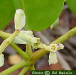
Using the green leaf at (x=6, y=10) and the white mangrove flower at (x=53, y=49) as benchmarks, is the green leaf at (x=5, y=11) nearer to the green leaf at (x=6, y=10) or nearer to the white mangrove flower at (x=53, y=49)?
the green leaf at (x=6, y=10)

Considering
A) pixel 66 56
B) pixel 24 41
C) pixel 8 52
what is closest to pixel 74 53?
pixel 66 56

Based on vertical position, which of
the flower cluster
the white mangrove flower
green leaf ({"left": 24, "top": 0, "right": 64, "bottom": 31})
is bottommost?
the white mangrove flower

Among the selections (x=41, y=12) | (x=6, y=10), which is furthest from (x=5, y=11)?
(x=41, y=12)

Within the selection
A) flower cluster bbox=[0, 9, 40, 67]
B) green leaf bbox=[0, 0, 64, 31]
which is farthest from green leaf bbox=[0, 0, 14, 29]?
flower cluster bbox=[0, 9, 40, 67]

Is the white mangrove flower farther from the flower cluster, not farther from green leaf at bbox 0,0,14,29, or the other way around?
green leaf at bbox 0,0,14,29

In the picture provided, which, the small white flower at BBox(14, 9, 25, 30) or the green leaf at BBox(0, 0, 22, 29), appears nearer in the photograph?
the small white flower at BBox(14, 9, 25, 30)

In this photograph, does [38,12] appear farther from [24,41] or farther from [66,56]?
[66,56]

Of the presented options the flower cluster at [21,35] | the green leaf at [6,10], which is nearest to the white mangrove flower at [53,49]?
the flower cluster at [21,35]

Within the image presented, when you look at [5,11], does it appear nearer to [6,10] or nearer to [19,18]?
[6,10]
